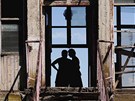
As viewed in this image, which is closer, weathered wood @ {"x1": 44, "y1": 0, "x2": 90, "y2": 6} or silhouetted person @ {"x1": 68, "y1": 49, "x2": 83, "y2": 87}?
weathered wood @ {"x1": 44, "y1": 0, "x2": 90, "y2": 6}

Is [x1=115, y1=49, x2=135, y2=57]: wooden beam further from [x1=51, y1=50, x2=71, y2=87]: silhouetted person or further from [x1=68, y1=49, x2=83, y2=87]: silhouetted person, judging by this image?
[x1=51, y1=50, x2=71, y2=87]: silhouetted person

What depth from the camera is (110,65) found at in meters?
14.9

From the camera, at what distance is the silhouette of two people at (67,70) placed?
17.0m

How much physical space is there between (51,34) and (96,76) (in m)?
2.42

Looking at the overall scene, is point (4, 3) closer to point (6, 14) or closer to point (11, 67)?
point (6, 14)

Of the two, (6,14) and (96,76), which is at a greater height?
(6,14)

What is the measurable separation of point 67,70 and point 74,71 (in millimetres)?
183

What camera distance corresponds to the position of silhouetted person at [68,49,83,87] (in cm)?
1695

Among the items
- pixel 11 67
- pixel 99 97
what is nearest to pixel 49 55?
pixel 11 67

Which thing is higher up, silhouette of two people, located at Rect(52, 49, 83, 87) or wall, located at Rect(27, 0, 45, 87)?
wall, located at Rect(27, 0, 45, 87)

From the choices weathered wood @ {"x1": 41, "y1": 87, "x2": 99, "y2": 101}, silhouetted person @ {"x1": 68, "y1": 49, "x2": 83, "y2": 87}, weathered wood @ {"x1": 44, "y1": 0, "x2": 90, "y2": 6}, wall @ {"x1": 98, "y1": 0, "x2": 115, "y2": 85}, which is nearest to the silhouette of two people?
silhouetted person @ {"x1": 68, "y1": 49, "x2": 83, "y2": 87}

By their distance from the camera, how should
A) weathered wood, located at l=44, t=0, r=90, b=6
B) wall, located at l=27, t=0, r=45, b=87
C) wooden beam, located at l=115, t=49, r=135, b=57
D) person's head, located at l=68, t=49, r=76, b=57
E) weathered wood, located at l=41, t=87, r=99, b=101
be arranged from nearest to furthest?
→ weathered wood, located at l=41, t=87, r=99, b=101, wall, located at l=27, t=0, r=45, b=87, weathered wood, located at l=44, t=0, r=90, b=6, wooden beam, located at l=115, t=49, r=135, b=57, person's head, located at l=68, t=49, r=76, b=57

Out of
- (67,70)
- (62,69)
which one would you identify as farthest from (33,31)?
(67,70)

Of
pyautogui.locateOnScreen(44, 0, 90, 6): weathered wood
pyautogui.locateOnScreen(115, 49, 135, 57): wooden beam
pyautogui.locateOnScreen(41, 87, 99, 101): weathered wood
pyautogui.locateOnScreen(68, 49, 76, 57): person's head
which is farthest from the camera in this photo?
pyautogui.locateOnScreen(68, 49, 76, 57): person's head
